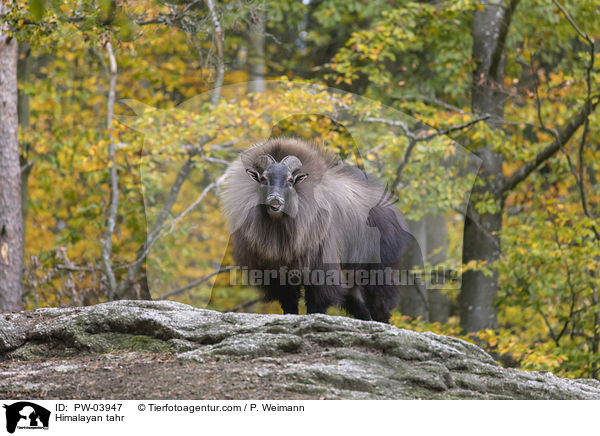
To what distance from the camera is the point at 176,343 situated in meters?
4.88

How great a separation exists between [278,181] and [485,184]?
6414 millimetres

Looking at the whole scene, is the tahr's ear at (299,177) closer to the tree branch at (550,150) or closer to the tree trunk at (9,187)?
the tree trunk at (9,187)

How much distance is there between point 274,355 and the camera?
461 centimetres

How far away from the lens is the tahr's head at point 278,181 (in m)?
5.28

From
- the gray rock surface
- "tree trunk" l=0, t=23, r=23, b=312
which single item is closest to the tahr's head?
the gray rock surface

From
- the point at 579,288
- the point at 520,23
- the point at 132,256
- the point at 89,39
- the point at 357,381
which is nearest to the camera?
Answer: the point at 357,381

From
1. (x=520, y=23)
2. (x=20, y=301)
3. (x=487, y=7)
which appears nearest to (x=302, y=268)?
(x=20, y=301)

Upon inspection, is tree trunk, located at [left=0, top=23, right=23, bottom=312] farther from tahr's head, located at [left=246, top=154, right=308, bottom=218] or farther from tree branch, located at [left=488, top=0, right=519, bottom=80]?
tree branch, located at [left=488, top=0, right=519, bottom=80]

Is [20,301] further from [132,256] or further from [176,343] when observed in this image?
[176,343]

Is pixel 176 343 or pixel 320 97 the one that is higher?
pixel 320 97

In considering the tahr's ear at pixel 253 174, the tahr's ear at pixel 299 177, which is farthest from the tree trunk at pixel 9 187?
the tahr's ear at pixel 299 177

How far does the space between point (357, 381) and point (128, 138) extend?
7494 millimetres

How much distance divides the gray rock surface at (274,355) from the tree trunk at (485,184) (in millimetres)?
5479

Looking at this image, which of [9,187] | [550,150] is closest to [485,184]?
[550,150]
